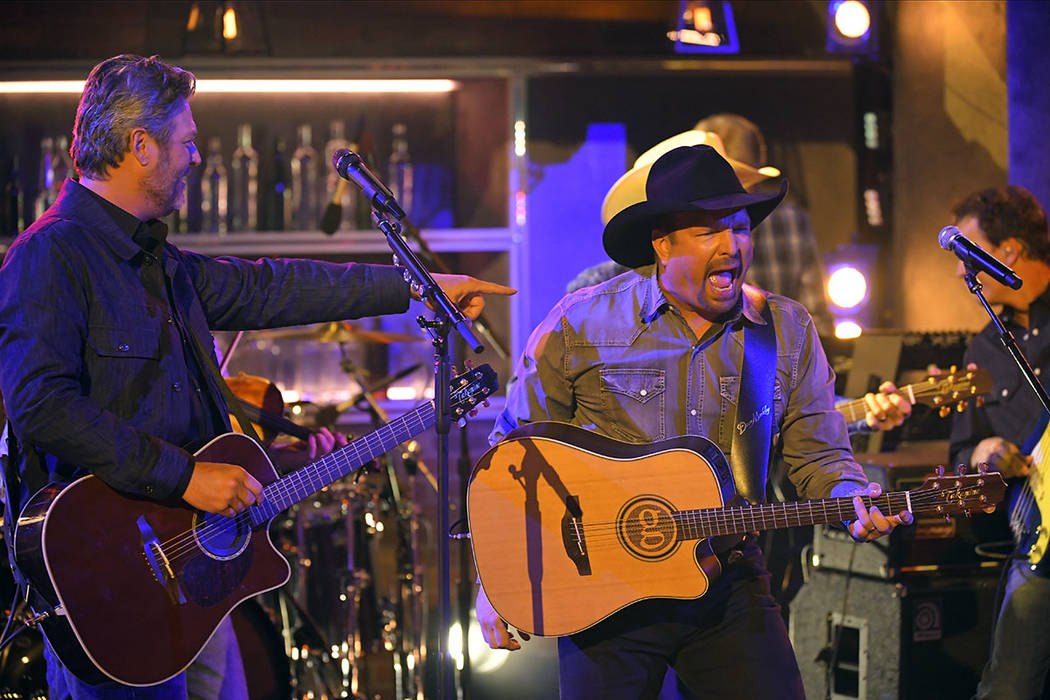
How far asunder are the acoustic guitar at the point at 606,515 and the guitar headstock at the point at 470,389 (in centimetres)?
18

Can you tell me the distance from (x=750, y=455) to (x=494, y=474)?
28.2 inches

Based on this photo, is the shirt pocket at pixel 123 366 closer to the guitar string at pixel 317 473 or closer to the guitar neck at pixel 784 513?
the guitar string at pixel 317 473

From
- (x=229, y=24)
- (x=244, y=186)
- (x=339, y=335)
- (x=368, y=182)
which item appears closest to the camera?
(x=368, y=182)

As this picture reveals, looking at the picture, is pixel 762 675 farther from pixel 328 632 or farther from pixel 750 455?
pixel 328 632

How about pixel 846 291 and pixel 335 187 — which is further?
pixel 335 187

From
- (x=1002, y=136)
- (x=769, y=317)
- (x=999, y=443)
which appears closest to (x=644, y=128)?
(x=1002, y=136)

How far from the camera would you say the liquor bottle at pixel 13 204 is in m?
6.62

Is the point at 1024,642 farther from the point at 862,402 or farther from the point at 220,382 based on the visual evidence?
the point at 220,382

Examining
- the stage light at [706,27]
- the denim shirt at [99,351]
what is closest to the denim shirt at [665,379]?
the denim shirt at [99,351]

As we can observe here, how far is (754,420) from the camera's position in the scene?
3.06 meters

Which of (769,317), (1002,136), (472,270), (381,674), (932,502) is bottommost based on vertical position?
(381,674)

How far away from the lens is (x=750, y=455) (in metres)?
3.05

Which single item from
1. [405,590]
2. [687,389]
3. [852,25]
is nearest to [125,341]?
[687,389]

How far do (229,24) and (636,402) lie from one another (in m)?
4.02
